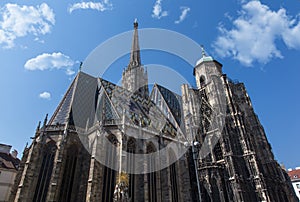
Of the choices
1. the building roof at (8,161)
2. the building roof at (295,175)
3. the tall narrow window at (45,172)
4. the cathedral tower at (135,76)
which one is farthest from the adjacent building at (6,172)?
the building roof at (295,175)

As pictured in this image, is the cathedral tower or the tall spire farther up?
the tall spire

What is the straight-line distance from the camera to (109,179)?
15664 millimetres

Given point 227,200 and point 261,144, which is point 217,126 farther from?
point 227,200

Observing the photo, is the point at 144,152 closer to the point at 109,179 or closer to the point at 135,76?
the point at 109,179

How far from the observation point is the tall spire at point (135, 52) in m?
35.7

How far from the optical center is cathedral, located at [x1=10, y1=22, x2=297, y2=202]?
602 inches

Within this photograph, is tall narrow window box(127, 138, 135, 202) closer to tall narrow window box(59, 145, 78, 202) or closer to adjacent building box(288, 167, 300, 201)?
tall narrow window box(59, 145, 78, 202)

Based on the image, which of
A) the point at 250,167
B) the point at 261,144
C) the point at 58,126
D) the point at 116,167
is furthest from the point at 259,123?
the point at 58,126

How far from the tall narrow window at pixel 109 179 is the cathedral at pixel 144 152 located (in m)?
0.07

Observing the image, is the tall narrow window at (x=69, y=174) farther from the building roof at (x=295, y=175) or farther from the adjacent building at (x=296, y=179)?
the building roof at (x=295, y=175)

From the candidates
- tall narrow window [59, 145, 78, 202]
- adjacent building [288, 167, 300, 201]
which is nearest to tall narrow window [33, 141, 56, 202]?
tall narrow window [59, 145, 78, 202]

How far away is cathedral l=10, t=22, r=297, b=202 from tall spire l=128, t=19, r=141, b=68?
10.7 metres

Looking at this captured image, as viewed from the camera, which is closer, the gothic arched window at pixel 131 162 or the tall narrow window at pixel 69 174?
the tall narrow window at pixel 69 174

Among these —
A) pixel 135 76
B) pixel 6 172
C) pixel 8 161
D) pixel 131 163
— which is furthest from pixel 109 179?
pixel 135 76
